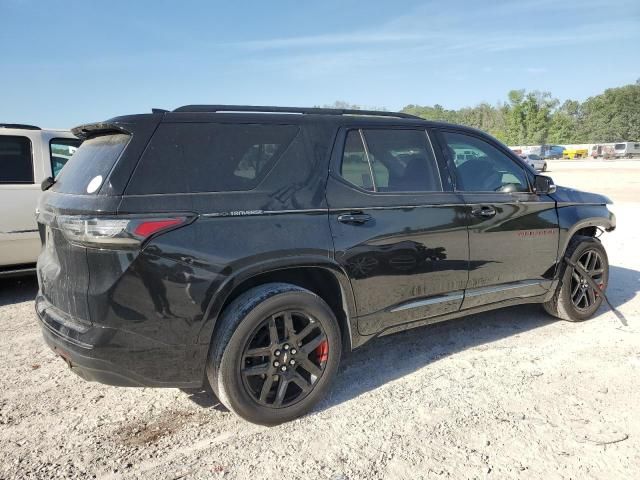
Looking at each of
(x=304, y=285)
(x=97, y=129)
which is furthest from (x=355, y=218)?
(x=97, y=129)

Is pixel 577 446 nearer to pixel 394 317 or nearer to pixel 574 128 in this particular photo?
pixel 394 317

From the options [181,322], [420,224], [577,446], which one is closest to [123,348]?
[181,322]

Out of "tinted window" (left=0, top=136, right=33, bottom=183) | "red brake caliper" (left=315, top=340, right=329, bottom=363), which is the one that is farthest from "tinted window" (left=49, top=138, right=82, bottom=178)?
"red brake caliper" (left=315, top=340, right=329, bottom=363)

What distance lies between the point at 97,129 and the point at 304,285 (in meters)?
1.56

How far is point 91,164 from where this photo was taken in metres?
2.83

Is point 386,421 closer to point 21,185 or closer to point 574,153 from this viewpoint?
point 21,185

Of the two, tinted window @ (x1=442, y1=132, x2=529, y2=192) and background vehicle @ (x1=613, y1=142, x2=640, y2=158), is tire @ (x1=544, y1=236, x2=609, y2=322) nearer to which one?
→ tinted window @ (x1=442, y1=132, x2=529, y2=192)

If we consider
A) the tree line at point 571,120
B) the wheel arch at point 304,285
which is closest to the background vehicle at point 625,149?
the tree line at point 571,120

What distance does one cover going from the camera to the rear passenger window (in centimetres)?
325

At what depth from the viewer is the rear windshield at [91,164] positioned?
2.64m

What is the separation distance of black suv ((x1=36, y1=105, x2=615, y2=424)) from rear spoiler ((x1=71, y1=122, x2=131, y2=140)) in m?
0.01

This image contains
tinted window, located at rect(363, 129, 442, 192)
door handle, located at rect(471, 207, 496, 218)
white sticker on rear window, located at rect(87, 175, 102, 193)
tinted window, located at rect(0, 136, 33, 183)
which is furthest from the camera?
tinted window, located at rect(0, 136, 33, 183)

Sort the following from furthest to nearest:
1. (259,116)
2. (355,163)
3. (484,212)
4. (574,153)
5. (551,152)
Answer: (551,152)
(574,153)
(484,212)
(355,163)
(259,116)

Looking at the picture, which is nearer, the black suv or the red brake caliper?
the black suv
